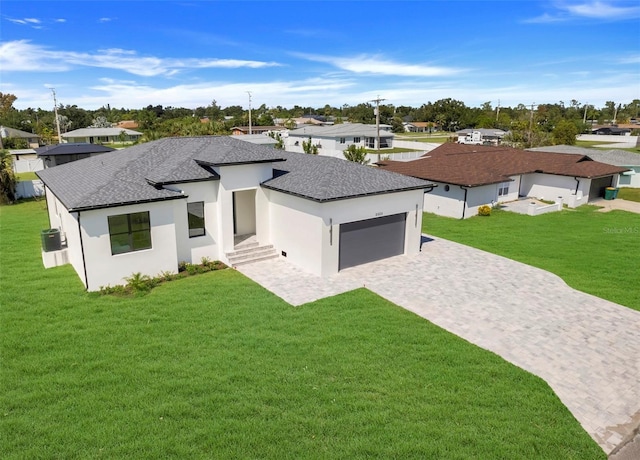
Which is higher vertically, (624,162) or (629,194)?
(624,162)

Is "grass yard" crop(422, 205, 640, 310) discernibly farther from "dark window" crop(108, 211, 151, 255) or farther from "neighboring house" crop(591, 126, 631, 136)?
"neighboring house" crop(591, 126, 631, 136)

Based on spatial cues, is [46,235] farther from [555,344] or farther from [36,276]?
[555,344]

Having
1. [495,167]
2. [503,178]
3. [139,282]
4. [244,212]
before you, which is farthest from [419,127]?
[139,282]

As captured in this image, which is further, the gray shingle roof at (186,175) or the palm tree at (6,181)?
the palm tree at (6,181)

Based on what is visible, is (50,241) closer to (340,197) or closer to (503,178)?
(340,197)

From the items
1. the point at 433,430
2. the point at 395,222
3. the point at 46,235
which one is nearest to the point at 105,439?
the point at 433,430

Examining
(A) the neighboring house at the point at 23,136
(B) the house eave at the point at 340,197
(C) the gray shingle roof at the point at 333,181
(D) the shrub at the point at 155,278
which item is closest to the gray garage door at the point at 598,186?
(B) the house eave at the point at 340,197

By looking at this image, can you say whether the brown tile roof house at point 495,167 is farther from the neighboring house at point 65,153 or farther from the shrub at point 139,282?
the neighboring house at point 65,153

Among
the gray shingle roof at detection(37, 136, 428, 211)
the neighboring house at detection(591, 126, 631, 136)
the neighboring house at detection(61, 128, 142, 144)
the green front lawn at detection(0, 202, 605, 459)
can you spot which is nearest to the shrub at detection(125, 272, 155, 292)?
the green front lawn at detection(0, 202, 605, 459)
